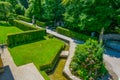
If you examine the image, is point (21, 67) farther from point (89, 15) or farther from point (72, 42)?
point (89, 15)

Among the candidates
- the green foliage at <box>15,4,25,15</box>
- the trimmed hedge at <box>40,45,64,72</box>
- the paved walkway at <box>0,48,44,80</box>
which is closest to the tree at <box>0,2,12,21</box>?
the green foliage at <box>15,4,25,15</box>

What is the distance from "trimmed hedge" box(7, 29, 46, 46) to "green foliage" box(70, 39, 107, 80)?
12391 mm

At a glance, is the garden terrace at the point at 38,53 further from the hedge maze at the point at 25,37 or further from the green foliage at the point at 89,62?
the green foliage at the point at 89,62

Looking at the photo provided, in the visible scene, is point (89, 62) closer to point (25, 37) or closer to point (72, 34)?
point (25, 37)

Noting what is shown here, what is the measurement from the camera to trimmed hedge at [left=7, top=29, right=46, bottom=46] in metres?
26.6

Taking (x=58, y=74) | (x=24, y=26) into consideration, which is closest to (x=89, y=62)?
(x=58, y=74)

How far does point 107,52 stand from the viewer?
26453 mm

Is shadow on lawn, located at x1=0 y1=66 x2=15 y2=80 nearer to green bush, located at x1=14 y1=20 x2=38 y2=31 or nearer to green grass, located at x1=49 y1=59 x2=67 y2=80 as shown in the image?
green grass, located at x1=49 y1=59 x2=67 y2=80

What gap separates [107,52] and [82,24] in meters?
6.48

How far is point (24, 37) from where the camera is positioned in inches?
1117

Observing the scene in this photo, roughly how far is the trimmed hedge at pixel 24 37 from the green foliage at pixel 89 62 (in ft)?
40.7

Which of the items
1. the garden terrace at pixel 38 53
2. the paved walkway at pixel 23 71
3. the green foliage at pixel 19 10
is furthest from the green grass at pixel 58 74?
the green foliage at pixel 19 10

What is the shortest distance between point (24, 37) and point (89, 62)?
47.1 feet

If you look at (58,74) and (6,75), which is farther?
(58,74)
